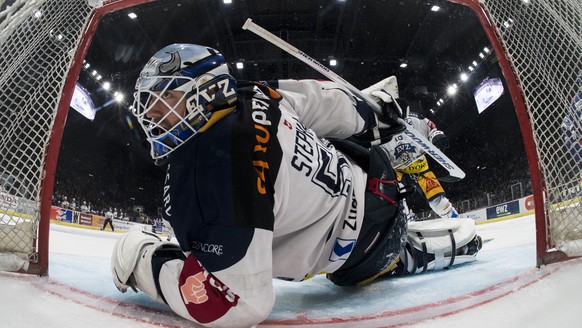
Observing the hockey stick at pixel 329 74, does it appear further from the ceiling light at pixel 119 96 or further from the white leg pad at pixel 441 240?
the ceiling light at pixel 119 96

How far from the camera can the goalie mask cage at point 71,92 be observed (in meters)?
1.15

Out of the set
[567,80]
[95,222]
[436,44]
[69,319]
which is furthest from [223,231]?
[436,44]

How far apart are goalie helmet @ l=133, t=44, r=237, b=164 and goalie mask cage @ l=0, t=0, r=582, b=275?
0.44 m

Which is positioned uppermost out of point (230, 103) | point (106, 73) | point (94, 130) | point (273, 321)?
point (106, 73)

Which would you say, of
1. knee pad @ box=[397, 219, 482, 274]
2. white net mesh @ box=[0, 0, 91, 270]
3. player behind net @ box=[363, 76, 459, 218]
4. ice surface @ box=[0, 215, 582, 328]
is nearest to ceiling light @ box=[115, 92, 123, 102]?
player behind net @ box=[363, 76, 459, 218]

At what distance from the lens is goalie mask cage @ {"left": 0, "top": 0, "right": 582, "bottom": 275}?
115 centimetres

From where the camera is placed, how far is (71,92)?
1.44 metres

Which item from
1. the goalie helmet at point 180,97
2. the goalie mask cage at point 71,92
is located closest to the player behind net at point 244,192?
the goalie helmet at point 180,97

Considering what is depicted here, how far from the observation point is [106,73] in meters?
10.2

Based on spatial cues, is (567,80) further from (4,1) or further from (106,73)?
(106,73)

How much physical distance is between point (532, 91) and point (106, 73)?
35.2 feet

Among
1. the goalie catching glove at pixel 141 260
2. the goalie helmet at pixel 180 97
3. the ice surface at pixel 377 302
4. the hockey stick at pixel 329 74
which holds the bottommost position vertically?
the ice surface at pixel 377 302

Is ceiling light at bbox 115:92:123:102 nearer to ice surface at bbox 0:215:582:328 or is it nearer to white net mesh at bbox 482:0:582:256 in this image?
ice surface at bbox 0:215:582:328

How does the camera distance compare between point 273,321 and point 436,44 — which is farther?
point 436,44
